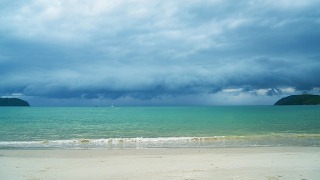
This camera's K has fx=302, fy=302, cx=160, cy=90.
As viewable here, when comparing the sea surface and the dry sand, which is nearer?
the dry sand

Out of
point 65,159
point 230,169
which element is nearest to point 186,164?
point 230,169

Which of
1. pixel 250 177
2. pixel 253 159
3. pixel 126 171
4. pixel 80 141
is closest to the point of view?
pixel 250 177

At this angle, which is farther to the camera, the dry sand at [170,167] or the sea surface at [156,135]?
the sea surface at [156,135]

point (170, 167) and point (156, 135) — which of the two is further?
point (156, 135)

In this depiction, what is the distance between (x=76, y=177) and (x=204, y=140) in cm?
2036

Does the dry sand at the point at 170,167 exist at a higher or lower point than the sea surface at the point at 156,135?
higher

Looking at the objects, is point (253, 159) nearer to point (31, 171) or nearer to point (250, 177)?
point (250, 177)

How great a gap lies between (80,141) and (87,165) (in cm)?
1522

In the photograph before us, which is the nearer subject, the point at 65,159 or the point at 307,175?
the point at 307,175

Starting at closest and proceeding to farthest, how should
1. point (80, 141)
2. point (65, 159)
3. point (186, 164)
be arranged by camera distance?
point (186, 164), point (65, 159), point (80, 141)

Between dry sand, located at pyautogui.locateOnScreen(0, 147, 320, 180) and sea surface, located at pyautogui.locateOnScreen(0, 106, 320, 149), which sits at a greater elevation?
dry sand, located at pyautogui.locateOnScreen(0, 147, 320, 180)

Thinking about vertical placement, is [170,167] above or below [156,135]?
above

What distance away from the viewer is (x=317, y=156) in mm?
18953

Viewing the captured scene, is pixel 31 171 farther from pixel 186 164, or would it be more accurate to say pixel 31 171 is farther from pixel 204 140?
pixel 204 140
